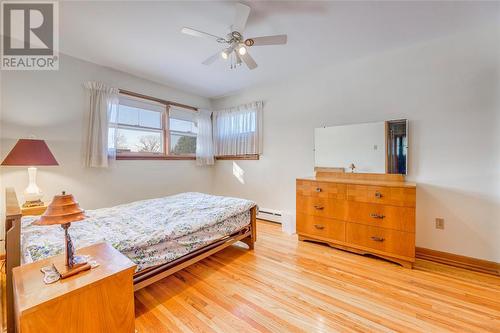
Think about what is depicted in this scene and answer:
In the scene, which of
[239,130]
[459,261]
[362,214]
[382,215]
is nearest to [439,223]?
[459,261]

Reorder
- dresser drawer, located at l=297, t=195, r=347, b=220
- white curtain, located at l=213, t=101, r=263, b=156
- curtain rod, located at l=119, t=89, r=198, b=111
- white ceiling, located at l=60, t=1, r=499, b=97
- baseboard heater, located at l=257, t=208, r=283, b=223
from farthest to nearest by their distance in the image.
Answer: white curtain, located at l=213, t=101, r=263, b=156 → baseboard heater, located at l=257, t=208, r=283, b=223 → curtain rod, located at l=119, t=89, r=198, b=111 → dresser drawer, located at l=297, t=195, r=347, b=220 → white ceiling, located at l=60, t=1, r=499, b=97

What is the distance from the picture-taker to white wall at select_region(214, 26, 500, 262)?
7.39 ft

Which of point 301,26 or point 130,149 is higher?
point 301,26

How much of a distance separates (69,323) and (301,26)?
2.88 m

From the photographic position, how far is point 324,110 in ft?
10.9

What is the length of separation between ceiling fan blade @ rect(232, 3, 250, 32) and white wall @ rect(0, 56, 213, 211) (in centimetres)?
233

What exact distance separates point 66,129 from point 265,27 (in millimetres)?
2860

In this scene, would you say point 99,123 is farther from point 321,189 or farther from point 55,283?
point 321,189

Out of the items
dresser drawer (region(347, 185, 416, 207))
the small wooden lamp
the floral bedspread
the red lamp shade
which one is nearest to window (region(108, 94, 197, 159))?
the red lamp shade

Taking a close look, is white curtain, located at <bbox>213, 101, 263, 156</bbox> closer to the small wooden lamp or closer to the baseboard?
the baseboard

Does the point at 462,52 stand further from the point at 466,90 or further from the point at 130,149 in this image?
the point at 130,149

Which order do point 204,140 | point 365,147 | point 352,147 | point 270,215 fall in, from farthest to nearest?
point 204,140
point 270,215
point 352,147
point 365,147

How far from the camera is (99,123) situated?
3035 mm

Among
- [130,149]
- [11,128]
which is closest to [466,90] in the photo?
[130,149]
